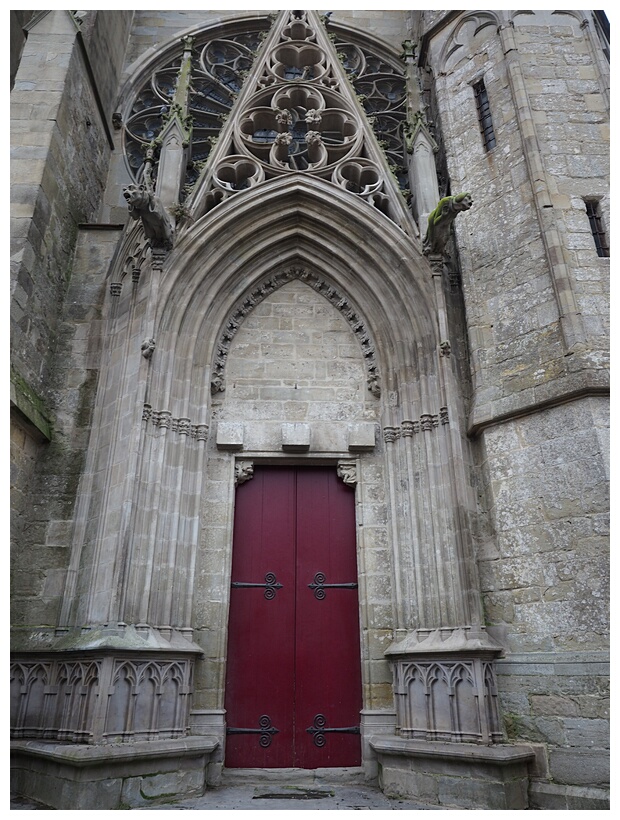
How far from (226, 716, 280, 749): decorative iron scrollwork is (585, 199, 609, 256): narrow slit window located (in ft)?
18.5

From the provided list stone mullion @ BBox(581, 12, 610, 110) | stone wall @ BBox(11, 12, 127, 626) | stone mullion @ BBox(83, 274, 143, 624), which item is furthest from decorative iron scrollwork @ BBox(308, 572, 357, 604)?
stone mullion @ BBox(581, 12, 610, 110)

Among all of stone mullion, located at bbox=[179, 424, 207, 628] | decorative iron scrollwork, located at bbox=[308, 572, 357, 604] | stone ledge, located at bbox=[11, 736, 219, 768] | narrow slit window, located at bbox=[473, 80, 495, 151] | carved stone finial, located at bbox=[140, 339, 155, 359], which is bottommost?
stone ledge, located at bbox=[11, 736, 219, 768]

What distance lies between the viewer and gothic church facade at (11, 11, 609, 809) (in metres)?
5.32

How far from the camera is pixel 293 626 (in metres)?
6.43

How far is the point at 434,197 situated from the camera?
293 inches

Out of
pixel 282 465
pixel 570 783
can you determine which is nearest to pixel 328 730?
pixel 570 783

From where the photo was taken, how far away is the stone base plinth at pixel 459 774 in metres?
4.89

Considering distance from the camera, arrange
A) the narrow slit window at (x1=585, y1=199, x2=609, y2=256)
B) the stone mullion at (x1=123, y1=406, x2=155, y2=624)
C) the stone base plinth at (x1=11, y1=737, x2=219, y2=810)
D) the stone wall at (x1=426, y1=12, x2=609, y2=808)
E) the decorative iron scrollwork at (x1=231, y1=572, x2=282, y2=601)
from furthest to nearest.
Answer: the decorative iron scrollwork at (x1=231, y1=572, x2=282, y2=601) → the narrow slit window at (x1=585, y1=199, x2=609, y2=256) → the stone mullion at (x1=123, y1=406, x2=155, y2=624) → the stone wall at (x1=426, y1=12, x2=609, y2=808) → the stone base plinth at (x1=11, y1=737, x2=219, y2=810)

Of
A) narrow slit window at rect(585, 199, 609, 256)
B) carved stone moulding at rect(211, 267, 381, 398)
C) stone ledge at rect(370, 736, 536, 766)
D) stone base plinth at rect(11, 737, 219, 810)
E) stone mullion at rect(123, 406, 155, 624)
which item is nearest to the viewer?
stone base plinth at rect(11, 737, 219, 810)

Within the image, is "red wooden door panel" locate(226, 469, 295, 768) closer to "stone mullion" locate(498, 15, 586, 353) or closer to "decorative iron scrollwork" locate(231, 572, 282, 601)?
"decorative iron scrollwork" locate(231, 572, 282, 601)

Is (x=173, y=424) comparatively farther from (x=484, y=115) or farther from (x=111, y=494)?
(x=484, y=115)

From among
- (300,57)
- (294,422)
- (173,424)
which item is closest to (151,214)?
(173,424)

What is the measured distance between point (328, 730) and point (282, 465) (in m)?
2.68

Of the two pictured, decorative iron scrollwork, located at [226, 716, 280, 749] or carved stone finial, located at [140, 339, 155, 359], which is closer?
decorative iron scrollwork, located at [226, 716, 280, 749]
